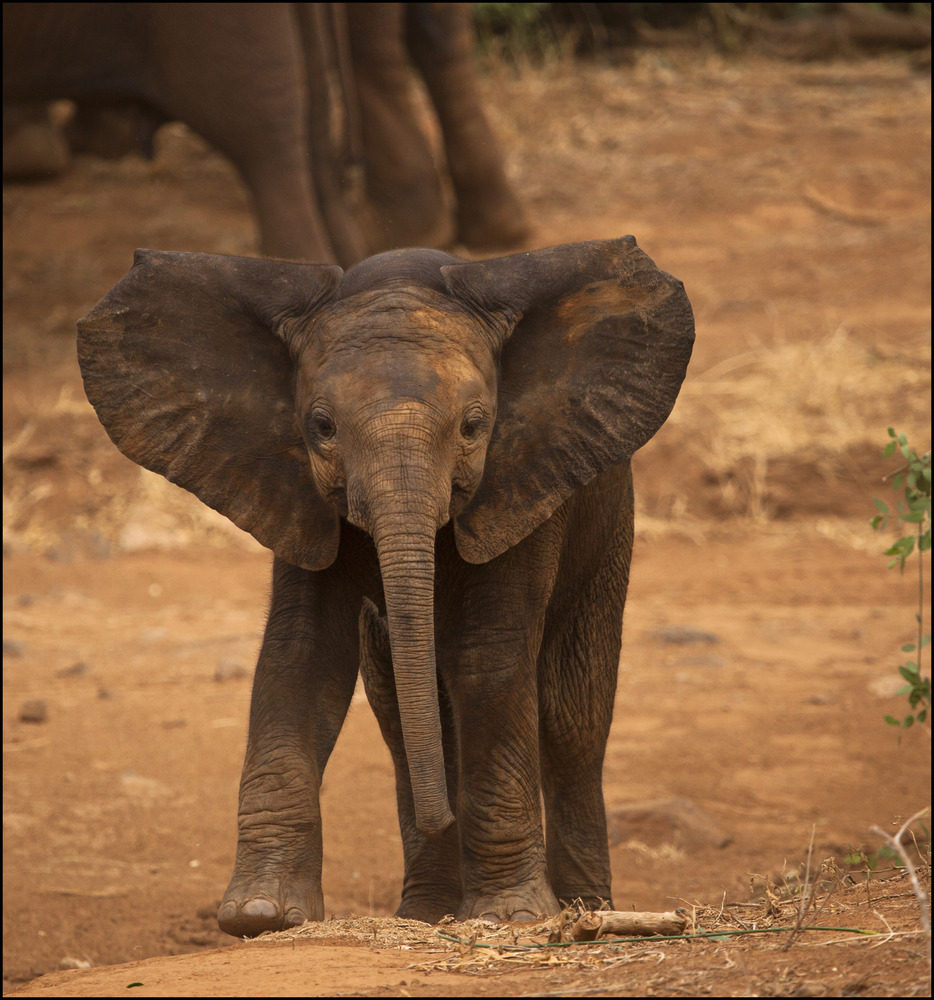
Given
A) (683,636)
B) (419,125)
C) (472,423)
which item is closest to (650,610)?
(683,636)

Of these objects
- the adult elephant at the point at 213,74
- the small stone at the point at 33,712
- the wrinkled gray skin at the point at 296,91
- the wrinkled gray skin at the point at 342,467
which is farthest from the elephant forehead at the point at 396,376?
the adult elephant at the point at 213,74

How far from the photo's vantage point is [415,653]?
337 cm

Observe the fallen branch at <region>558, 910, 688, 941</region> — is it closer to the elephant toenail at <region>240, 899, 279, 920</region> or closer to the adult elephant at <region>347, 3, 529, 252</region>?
the elephant toenail at <region>240, 899, 279, 920</region>

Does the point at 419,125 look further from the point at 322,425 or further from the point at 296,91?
the point at 322,425

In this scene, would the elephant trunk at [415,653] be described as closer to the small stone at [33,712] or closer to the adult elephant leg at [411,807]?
the adult elephant leg at [411,807]

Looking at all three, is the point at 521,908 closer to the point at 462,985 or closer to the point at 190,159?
the point at 462,985

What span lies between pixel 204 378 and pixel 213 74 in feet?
21.4

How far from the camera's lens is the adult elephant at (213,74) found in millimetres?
9867

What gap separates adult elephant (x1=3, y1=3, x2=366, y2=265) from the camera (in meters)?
9.87

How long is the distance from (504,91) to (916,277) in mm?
5795

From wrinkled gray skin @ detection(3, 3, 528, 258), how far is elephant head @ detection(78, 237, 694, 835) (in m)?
4.83

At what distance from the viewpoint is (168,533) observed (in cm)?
942

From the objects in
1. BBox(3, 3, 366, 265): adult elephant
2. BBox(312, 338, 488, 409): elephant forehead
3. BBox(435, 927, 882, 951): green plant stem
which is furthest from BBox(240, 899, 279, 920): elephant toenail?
BBox(3, 3, 366, 265): adult elephant

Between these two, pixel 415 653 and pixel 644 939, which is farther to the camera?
pixel 415 653
